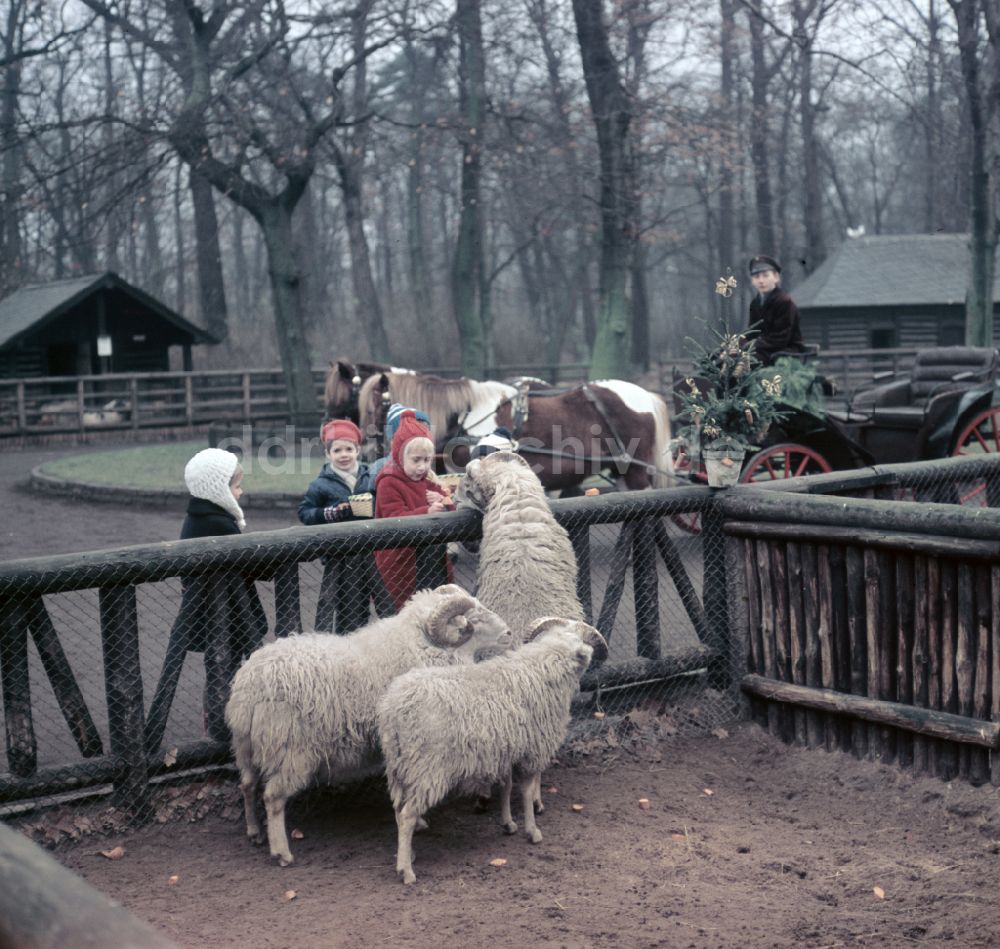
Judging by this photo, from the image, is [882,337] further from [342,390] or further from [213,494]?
[213,494]

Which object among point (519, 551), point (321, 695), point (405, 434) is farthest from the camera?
point (405, 434)

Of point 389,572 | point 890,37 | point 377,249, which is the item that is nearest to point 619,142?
point 890,37

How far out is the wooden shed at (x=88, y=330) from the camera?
29.0m

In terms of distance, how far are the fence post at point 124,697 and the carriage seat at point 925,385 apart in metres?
8.36

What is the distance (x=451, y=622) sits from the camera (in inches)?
197

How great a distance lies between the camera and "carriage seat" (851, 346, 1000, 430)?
11.7m

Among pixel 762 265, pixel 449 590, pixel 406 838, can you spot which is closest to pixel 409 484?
pixel 449 590

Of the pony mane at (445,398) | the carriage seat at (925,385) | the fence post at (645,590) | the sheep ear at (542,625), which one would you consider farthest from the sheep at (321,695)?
the carriage seat at (925,385)

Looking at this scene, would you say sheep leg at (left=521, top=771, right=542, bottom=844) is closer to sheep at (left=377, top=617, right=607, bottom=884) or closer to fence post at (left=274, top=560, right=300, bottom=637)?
sheep at (left=377, top=617, right=607, bottom=884)

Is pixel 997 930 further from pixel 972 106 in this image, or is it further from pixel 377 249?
pixel 377 249

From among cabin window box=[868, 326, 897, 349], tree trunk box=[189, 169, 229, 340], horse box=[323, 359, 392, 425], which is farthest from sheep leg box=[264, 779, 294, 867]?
cabin window box=[868, 326, 897, 349]

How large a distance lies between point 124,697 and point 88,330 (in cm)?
2769

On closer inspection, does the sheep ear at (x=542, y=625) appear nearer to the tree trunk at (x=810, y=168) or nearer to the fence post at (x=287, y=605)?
the fence post at (x=287, y=605)

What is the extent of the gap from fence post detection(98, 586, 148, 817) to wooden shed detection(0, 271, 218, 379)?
80.6ft
